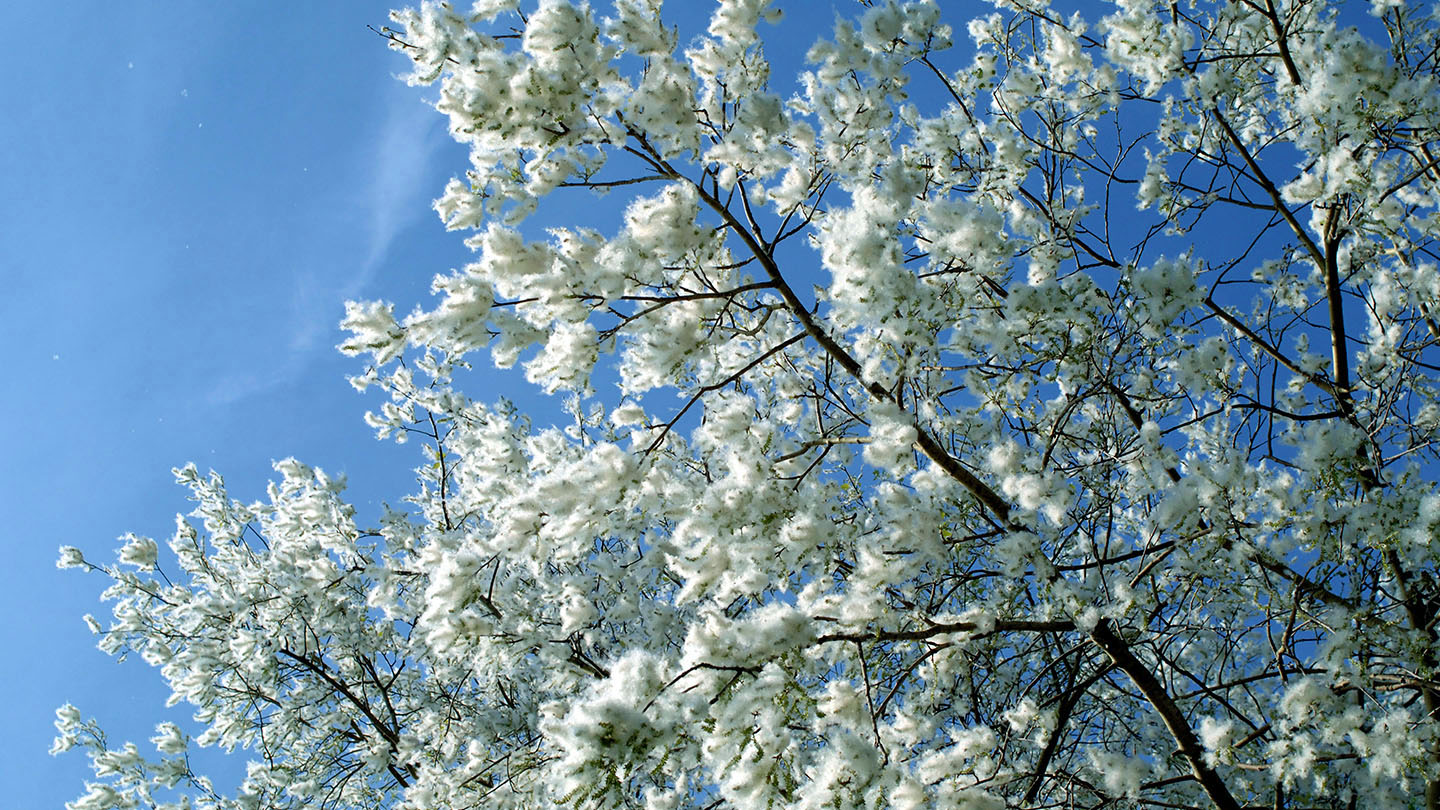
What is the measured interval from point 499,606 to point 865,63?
382cm

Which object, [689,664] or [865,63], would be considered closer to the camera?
[689,664]

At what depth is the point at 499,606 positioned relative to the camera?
5.26 m

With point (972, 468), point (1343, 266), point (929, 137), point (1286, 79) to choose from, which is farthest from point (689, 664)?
point (1343, 266)

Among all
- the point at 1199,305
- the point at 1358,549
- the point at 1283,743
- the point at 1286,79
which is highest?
the point at 1286,79

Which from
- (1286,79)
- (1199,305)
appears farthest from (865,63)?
(1286,79)

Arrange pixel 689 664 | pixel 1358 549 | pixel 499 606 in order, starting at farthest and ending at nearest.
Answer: pixel 499 606 → pixel 1358 549 → pixel 689 664

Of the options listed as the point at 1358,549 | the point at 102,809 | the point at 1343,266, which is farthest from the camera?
the point at 102,809

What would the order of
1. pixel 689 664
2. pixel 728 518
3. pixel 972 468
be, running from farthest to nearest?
pixel 972 468
pixel 728 518
pixel 689 664

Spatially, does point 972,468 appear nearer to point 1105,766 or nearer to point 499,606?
point 1105,766

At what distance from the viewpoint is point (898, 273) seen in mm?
2611

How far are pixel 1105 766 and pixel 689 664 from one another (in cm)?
200

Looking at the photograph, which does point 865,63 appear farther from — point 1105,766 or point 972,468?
point 1105,766

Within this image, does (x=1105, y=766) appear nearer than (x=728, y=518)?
No

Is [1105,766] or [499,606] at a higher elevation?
[499,606]
